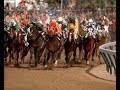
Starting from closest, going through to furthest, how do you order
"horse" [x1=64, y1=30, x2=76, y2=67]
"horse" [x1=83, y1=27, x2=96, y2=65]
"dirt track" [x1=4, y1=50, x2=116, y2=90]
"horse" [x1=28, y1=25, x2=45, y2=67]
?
"dirt track" [x1=4, y1=50, x2=116, y2=90], "horse" [x1=28, y1=25, x2=45, y2=67], "horse" [x1=64, y1=30, x2=76, y2=67], "horse" [x1=83, y1=27, x2=96, y2=65]

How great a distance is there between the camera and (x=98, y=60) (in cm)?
1120

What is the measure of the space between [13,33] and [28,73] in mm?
1773

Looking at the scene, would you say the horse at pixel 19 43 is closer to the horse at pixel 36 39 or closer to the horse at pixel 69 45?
A: the horse at pixel 36 39

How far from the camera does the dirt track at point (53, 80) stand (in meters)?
6.66

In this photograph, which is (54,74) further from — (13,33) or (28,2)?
(28,2)

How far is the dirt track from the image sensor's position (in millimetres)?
6660

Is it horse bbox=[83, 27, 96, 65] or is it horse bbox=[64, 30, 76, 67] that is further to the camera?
horse bbox=[83, 27, 96, 65]

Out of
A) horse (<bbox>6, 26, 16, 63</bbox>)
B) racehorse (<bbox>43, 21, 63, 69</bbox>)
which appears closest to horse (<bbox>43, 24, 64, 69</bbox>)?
racehorse (<bbox>43, 21, 63, 69</bbox>)

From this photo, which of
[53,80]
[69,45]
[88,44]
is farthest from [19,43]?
[53,80]

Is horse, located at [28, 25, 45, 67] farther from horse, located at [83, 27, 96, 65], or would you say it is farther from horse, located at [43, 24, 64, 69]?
horse, located at [83, 27, 96, 65]

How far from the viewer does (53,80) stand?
24.9 feet

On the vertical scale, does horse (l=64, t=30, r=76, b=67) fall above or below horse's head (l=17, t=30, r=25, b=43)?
below

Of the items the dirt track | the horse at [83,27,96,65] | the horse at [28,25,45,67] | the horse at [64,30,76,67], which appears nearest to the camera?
the dirt track
